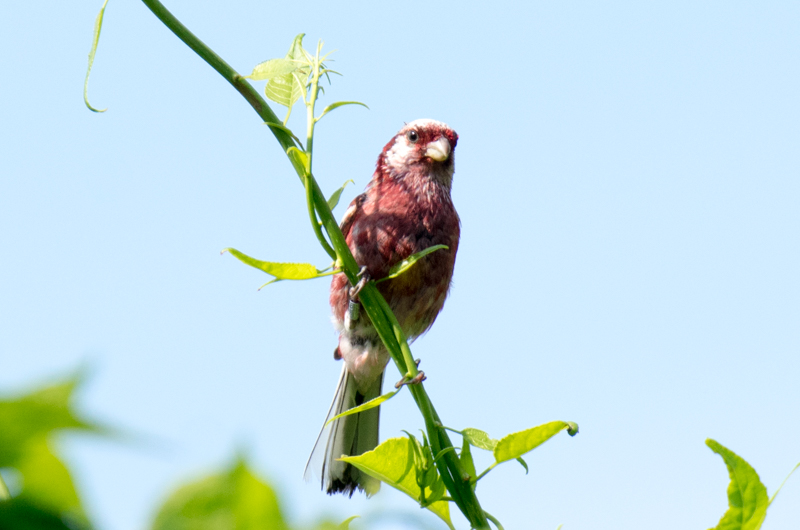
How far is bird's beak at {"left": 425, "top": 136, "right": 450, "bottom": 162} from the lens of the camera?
408 cm

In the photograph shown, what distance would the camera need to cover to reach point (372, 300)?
1.49 meters

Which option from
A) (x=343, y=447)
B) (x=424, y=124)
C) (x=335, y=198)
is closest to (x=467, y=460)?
(x=335, y=198)

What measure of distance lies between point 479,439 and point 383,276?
199 centimetres

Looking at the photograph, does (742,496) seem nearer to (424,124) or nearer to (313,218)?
(313,218)

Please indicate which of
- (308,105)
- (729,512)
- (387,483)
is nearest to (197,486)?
(729,512)

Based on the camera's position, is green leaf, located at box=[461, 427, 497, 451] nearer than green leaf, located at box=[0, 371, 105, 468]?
No

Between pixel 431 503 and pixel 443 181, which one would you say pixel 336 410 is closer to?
pixel 443 181

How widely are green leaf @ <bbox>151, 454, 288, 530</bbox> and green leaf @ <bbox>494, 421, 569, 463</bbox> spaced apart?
911 millimetres

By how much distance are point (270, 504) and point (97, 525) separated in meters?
0.08

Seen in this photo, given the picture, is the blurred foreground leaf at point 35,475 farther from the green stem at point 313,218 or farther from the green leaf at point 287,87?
the green leaf at point 287,87

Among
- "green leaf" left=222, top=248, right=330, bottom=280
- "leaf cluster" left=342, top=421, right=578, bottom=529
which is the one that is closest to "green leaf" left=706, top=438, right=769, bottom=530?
"leaf cluster" left=342, top=421, right=578, bottom=529

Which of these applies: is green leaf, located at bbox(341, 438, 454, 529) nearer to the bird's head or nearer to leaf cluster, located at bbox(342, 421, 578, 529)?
leaf cluster, located at bbox(342, 421, 578, 529)

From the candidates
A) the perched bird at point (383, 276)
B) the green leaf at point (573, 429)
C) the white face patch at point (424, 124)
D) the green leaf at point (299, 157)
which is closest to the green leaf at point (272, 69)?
the green leaf at point (299, 157)

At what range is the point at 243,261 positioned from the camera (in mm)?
1222
